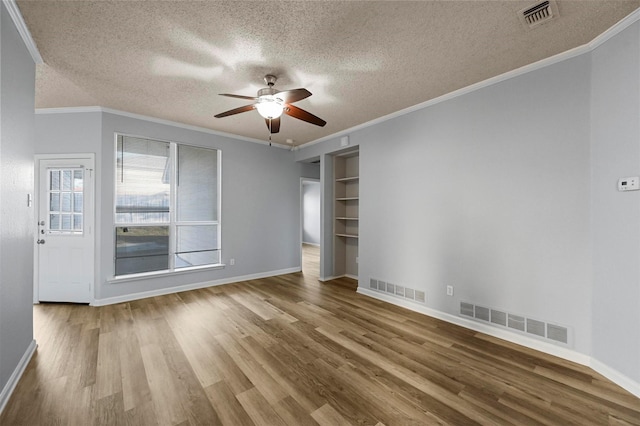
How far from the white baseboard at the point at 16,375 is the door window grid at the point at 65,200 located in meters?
1.90

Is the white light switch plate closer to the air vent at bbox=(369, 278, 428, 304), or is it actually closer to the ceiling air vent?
the ceiling air vent

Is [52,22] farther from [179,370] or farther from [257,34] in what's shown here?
[179,370]

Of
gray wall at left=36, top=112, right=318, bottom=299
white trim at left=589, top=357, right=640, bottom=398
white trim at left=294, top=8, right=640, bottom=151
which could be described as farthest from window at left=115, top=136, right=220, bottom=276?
white trim at left=589, top=357, right=640, bottom=398

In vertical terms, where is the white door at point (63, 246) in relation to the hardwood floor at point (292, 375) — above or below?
above

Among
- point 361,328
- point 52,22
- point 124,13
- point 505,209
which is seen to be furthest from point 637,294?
point 52,22

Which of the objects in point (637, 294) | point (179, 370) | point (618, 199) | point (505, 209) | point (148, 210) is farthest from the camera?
point (148, 210)

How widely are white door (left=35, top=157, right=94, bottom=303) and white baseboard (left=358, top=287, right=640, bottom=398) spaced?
462 centimetres

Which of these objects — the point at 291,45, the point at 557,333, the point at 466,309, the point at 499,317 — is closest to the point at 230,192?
the point at 291,45

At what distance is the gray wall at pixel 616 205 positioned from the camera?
1948 millimetres

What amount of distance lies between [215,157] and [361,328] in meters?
3.93

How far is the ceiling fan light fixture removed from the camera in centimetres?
250

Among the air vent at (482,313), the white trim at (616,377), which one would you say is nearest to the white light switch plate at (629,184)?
the white trim at (616,377)

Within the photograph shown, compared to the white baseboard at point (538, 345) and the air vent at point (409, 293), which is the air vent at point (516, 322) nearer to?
the white baseboard at point (538, 345)

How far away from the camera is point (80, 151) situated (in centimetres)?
374
